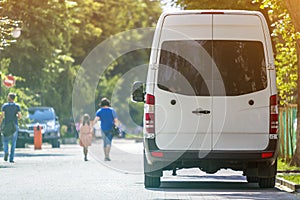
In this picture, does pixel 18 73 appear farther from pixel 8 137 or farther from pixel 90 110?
pixel 90 110

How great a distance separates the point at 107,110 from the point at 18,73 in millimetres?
13644

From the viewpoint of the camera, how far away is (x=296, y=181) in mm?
17000

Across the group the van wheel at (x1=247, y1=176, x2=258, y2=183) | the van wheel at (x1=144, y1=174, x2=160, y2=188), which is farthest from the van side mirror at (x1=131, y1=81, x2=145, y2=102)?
the van wheel at (x1=247, y1=176, x2=258, y2=183)

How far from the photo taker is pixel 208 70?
16047 millimetres

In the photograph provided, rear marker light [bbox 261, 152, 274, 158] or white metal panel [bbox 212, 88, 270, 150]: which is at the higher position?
white metal panel [bbox 212, 88, 270, 150]

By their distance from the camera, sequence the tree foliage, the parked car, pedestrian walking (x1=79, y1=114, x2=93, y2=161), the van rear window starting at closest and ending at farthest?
the van rear window
pedestrian walking (x1=79, y1=114, x2=93, y2=161)
the tree foliage
the parked car

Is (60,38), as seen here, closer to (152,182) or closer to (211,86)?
(152,182)

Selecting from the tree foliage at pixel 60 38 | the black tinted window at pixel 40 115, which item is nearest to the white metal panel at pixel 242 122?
the tree foliage at pixel 60 38

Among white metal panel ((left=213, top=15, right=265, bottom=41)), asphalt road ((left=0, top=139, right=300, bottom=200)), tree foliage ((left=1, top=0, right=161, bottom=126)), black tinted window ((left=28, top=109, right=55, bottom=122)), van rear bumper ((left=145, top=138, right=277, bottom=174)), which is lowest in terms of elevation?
asphalt road ((left=0, top=139, right=300, bottom=200))

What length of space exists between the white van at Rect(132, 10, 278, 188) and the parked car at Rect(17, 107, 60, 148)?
2675cm

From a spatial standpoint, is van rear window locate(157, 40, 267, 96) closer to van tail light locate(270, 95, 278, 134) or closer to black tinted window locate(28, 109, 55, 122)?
van tail light locate(270, 95, 278, 134)

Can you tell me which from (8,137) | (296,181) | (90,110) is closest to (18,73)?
(8,137)

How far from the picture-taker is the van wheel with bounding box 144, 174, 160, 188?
16.8 m

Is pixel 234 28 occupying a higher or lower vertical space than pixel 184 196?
higher
